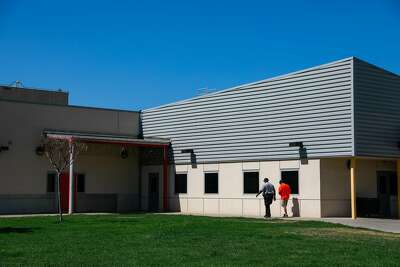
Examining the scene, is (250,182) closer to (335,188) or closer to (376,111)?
(335,188)

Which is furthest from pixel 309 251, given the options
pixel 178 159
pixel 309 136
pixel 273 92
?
pixel 178 159

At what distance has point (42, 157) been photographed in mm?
30656

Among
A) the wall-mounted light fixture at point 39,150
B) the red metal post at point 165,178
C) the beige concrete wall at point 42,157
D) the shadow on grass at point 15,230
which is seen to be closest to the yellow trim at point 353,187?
the red metal post at point 165,178

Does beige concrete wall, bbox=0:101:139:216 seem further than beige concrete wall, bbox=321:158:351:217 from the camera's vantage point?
Yes

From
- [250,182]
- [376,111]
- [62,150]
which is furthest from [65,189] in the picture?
[376,111]

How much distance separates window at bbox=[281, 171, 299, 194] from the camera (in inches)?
1043

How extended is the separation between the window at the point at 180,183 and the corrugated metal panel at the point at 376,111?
10.5 metres

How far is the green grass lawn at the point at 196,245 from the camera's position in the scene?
11602 mm

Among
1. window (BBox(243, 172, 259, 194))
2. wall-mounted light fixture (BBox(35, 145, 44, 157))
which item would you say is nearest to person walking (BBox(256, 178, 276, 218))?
window (BBox(243, 172, 259, 194))

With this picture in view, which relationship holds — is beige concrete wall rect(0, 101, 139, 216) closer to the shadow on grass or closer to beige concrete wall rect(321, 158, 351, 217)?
the shadow on grass

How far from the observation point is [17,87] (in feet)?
133

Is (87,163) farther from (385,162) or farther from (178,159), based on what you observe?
(385,162)

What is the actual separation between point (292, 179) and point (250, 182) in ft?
8.16

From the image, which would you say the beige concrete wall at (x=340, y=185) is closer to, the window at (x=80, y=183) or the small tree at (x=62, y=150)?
the small tree at (x=62, y=150)
